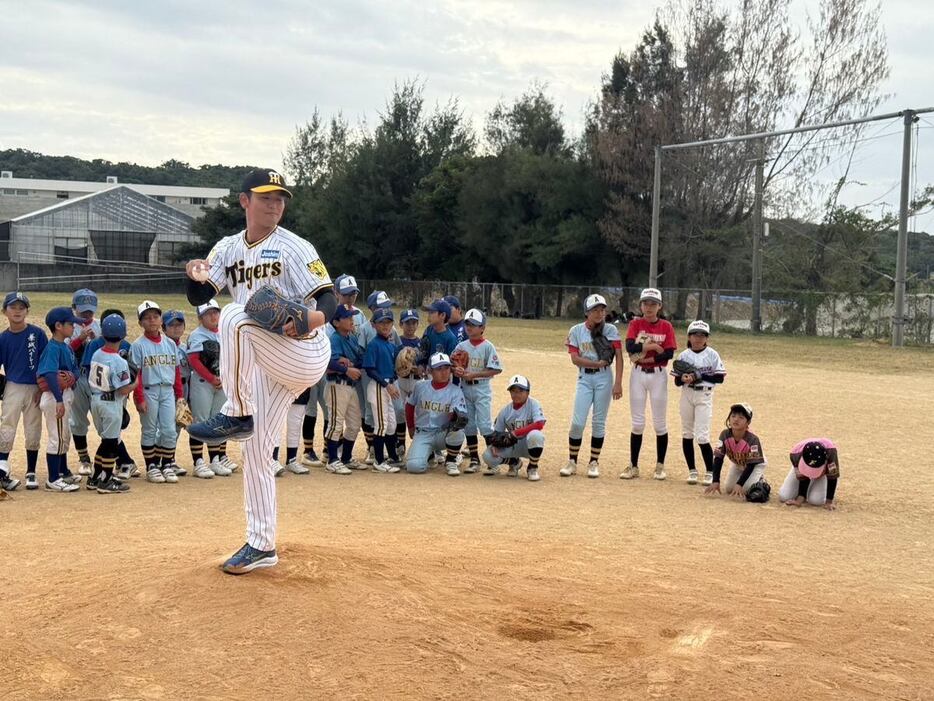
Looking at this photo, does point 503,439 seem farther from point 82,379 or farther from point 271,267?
point 271,267

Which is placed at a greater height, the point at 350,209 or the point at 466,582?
the point at 350,209

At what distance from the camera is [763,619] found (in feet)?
15.7

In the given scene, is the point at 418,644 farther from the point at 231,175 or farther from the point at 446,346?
the point at 231,175

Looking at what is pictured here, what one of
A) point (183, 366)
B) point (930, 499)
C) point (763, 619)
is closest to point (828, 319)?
point (930, 499)

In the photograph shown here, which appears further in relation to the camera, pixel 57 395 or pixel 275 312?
pixel 57 395

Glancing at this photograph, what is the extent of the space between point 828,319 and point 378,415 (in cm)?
2871

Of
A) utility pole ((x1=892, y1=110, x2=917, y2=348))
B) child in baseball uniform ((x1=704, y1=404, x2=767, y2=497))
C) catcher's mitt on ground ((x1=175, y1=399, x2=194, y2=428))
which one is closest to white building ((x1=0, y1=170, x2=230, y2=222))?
utility pole ((x1=892, y1=110, x2=917, y2=348))

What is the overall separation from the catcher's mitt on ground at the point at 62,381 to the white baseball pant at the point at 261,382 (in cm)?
462

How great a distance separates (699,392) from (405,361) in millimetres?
3379

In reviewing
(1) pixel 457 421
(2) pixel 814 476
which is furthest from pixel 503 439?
(2) pixel 814 476

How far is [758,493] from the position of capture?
8945mm

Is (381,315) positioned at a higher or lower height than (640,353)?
higher

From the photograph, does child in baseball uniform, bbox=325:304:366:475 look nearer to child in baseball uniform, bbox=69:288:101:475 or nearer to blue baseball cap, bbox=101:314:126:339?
blue baseball cap, bbox=101:314:126:339

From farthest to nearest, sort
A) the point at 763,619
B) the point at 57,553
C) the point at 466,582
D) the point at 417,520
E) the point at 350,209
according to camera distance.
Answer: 1. the point at 350,209
2. the point at 417,520
3. the point at 57,553
4. the point at 466,582
5. the point at 763,619
